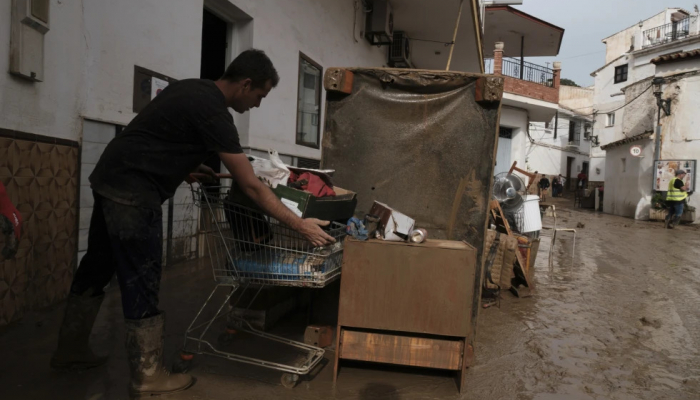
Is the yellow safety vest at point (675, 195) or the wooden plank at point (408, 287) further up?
the yellow safety vest at point (675, 195)

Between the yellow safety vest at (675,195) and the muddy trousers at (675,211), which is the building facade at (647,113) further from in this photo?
the yellow safety vest at (675,195)

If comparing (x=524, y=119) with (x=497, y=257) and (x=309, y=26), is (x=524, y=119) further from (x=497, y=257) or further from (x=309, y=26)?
(x=497, y=257)

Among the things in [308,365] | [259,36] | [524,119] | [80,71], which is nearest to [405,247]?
[308,365]

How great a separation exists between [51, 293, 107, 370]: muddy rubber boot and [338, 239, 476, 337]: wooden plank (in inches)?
63.8

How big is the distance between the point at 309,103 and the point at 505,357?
673 centimetres

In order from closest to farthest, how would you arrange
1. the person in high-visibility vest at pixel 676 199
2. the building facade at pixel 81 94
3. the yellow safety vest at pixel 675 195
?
the building facade at pixel 81 94 < the person in high-visibility vest at pixel 676 199 < the yellow safety vest at pixel 675 195

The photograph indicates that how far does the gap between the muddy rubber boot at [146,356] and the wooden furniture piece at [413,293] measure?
1.09 meters

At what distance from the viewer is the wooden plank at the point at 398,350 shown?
10.5 ft

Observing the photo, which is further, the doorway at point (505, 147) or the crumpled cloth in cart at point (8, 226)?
the doorway at point (505, 147)

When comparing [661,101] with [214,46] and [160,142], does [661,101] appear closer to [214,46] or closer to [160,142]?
[214,46]

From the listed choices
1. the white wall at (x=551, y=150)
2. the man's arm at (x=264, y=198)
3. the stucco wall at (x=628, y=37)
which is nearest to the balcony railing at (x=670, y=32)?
the stucco wall at (x=628, y=37)

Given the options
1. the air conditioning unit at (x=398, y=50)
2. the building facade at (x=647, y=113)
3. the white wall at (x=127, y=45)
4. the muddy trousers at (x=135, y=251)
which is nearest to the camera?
the muddy trousers at (x=135, y=251)

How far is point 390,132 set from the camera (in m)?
4.57

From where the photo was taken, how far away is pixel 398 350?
322 centimetres
